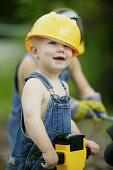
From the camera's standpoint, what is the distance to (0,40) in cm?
866

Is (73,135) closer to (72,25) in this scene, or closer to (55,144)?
(55,144)

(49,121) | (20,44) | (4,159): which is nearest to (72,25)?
(49,121)

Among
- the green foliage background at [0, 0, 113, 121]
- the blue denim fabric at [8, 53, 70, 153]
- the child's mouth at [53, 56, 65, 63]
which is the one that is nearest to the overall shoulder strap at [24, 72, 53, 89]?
the child's mouth at [53, 56, 65, 63]

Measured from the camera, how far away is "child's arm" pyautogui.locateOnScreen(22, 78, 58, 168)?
1903mm

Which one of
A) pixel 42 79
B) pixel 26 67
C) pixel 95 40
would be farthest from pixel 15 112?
pixel 95 40

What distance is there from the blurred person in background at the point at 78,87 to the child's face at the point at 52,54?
34.3 inches

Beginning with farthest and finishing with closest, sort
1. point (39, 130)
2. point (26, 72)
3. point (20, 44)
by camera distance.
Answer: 1. point (20, 44)
2. point (26, 72)
3. point (39, 130)

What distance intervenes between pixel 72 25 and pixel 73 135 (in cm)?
58

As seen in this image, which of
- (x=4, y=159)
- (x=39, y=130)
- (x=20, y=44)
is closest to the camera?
(x=39, y=130)

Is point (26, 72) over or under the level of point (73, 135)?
over

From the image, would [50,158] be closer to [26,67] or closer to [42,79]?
[42,79]

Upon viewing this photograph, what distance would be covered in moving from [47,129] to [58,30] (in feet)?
1.69

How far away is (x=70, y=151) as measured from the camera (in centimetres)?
199

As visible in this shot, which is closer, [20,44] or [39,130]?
[39,130]
